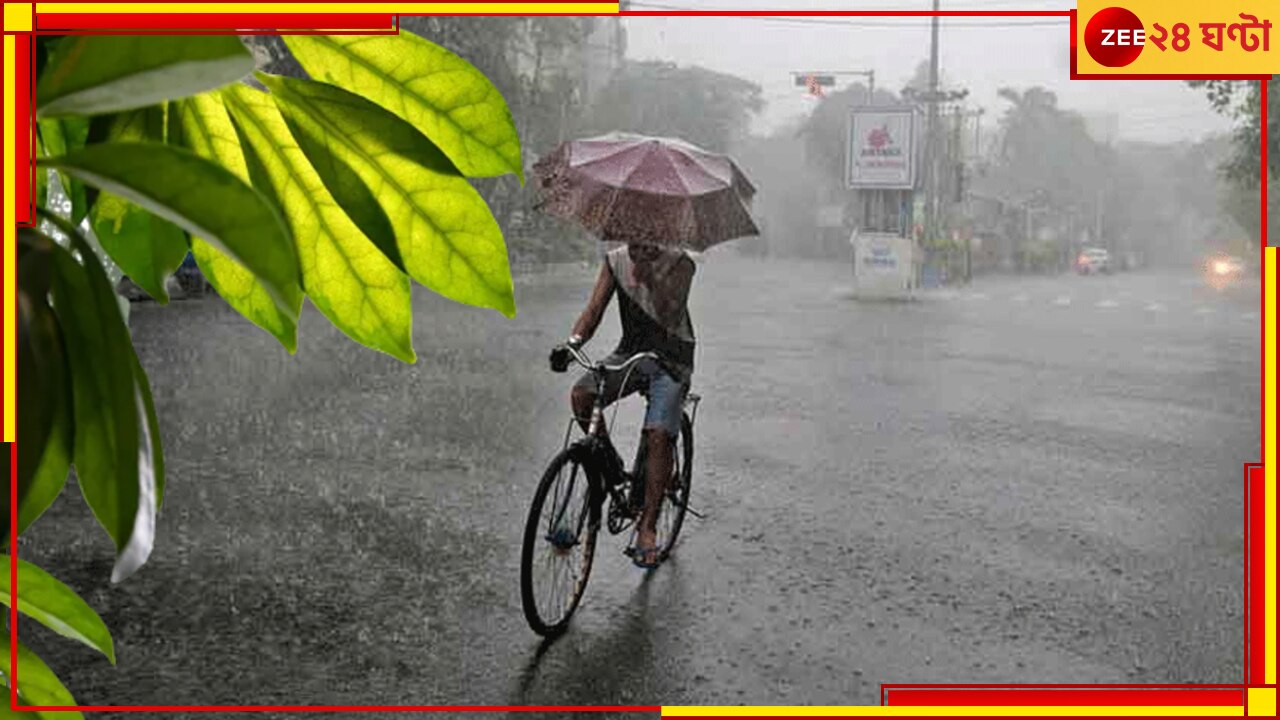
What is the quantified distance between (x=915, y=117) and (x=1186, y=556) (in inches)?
65.7

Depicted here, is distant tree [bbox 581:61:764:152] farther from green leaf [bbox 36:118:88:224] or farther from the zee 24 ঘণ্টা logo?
green leaf [bbox 36:118:88:224]

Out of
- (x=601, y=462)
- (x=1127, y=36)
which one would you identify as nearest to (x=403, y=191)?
(x=1127, y=36)

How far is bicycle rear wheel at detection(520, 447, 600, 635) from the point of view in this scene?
1762 millimetres

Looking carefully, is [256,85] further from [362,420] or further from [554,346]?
[362,420]

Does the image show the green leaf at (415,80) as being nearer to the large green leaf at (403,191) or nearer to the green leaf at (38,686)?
the large green leaf at (403,191)

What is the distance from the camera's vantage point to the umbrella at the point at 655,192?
80cm

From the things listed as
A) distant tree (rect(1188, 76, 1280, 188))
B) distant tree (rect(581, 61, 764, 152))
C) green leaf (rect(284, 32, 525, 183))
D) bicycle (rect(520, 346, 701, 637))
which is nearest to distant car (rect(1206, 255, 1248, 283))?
distant tree (rect(1188, 76, 1280, 188))

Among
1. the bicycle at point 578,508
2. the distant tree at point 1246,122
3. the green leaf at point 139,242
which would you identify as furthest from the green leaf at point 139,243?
the bicycle at point 578,508

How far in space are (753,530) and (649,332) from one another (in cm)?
91

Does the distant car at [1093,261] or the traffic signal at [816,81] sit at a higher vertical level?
the traffic signal at [816,81]

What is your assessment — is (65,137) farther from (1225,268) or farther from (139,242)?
(1225,268)

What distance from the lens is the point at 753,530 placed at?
2.00 m

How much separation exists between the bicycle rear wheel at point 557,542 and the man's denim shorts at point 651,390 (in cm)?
15

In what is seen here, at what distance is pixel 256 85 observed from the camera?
0.64 ft
